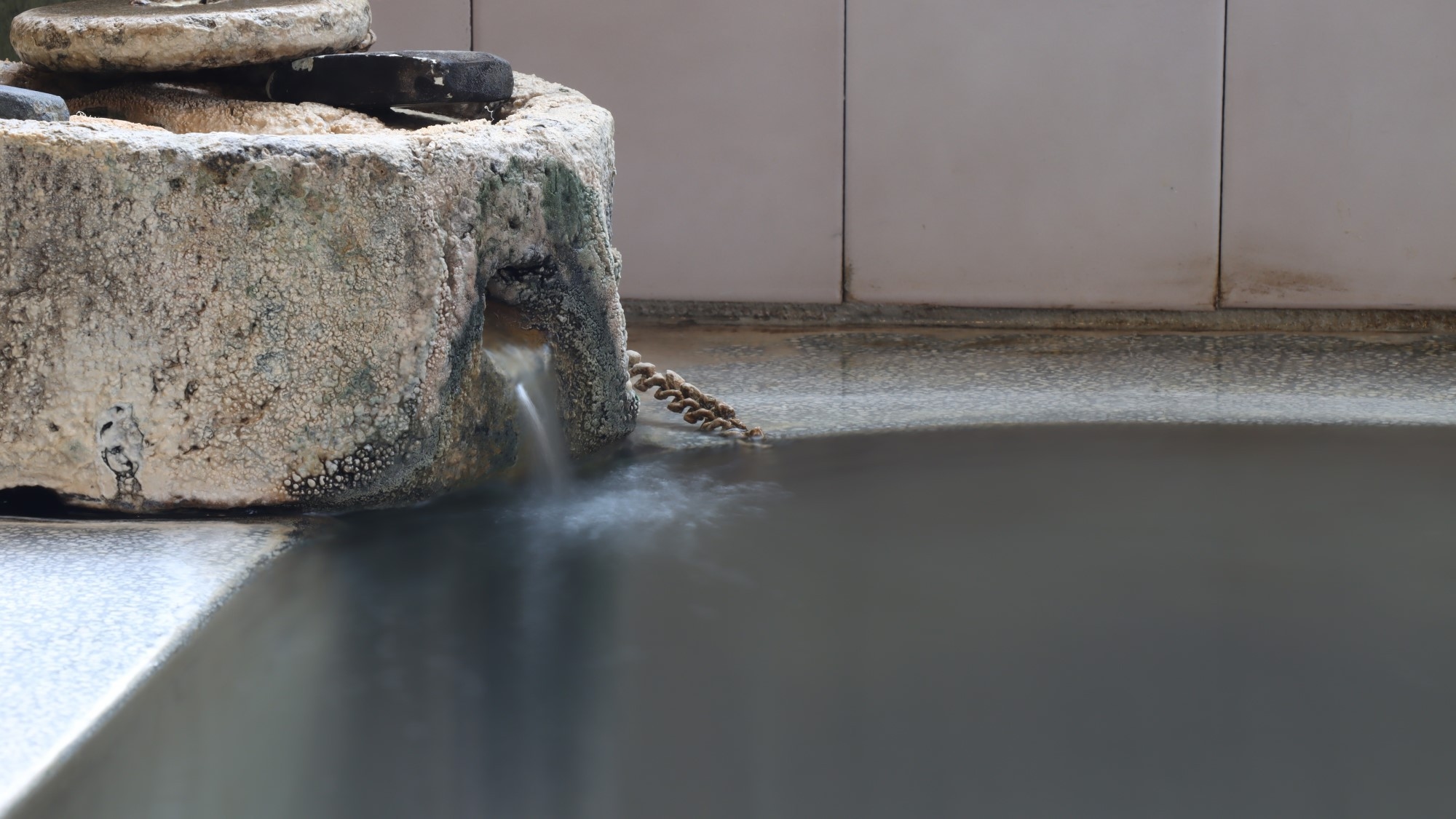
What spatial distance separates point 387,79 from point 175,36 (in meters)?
0.34

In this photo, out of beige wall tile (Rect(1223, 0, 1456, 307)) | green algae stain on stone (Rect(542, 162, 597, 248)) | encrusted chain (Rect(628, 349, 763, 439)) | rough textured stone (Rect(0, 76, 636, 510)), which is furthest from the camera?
beige wall tile (Rect(1223, 0, 1456, 307))

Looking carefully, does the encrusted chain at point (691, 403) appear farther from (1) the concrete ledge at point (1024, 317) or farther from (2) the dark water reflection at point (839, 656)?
(1) the concrete ledge at point (1024, 317)

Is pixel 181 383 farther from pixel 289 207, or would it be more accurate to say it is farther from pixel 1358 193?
pixel 1358 193

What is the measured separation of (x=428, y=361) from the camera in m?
1.87

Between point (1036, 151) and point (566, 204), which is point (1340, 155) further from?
point (566, 204)

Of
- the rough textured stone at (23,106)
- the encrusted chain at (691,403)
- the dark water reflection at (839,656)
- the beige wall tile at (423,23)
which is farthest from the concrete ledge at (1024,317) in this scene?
the rough textured stone at (23,106)

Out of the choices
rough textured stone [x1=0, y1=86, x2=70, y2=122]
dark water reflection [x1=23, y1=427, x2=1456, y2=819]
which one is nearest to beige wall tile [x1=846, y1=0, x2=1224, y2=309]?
dark water reflection [x1=23, y1=427, x2=1456, y2=819]

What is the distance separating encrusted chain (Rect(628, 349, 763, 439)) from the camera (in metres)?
2.48

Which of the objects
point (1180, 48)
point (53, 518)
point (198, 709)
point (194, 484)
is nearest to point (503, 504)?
point (194, 484)

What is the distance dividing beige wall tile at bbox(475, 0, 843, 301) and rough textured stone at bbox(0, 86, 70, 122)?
68.1 inches

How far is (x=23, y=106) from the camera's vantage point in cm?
188

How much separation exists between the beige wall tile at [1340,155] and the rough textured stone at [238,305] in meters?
2.09

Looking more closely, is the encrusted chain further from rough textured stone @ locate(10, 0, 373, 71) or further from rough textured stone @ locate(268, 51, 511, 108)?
rough textured stone @ locate(10, 0, 373, 71)

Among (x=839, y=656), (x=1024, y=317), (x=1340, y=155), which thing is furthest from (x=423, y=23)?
(x=839, y=656)
